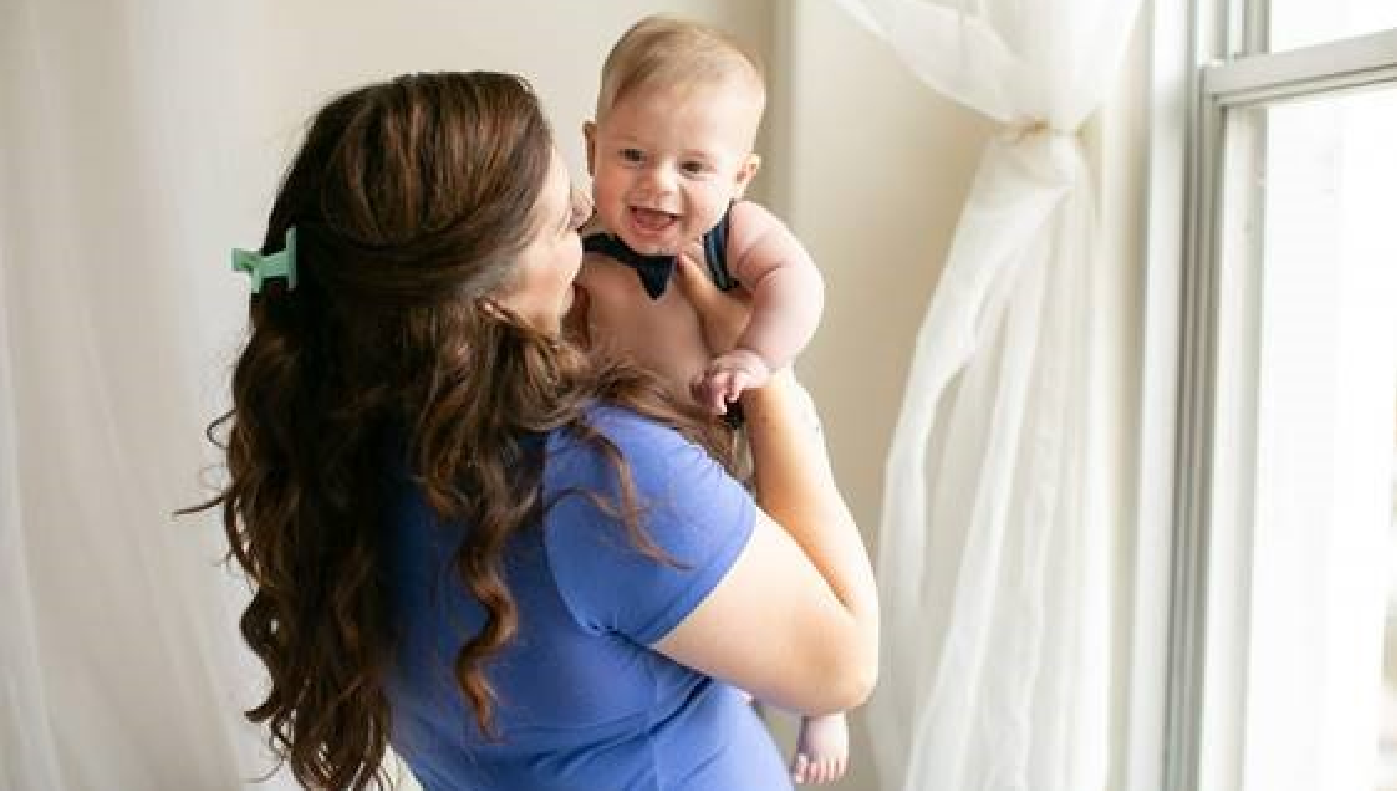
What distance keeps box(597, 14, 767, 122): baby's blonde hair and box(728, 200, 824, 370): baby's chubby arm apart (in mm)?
126

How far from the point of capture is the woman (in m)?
1.00

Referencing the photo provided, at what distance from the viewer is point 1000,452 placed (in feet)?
5.96

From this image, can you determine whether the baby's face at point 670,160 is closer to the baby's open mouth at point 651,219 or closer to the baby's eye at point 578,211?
the baby's open mouth at point 651,219

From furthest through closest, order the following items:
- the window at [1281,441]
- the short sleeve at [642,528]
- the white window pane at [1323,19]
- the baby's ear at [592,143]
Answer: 1. the window at [1281,441]
2. the white window pane at [1323,19]
3. the baby's ear at [592,143]
4. the short sleeve at [642,528]

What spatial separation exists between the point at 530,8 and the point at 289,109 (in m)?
0.36

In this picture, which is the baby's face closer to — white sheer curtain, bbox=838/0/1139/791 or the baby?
the baby

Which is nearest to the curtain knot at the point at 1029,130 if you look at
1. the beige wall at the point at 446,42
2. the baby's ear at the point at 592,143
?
the beige wall at the point at 446,42

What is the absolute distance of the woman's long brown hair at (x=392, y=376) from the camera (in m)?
1.00

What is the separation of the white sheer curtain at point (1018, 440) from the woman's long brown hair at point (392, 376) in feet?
2.61

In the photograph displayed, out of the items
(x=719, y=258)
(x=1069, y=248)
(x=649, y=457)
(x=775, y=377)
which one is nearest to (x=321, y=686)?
(x=649, y=457)

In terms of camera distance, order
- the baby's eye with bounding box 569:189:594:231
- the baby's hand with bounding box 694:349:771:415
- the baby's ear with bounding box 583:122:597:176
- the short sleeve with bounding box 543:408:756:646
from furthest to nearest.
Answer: the baby's ear with bounding box 583:122:597:176
the baby's hand with bounding box 694:349:771:415
the baby's eye with bounding box 569:189:594:231
the short sleeve with bounding box 543:408:756:646

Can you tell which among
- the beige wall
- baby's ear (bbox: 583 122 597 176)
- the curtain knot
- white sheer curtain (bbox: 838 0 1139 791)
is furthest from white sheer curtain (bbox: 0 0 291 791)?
the curtain knot

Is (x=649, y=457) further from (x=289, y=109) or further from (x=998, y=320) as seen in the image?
(x=289, y=109)

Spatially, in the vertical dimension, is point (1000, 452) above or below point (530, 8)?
below
